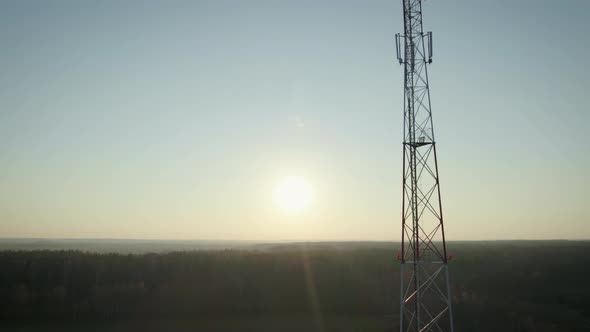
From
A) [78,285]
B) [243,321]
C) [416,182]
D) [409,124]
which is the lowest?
[243,321]

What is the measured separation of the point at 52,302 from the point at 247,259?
36787 millimetres

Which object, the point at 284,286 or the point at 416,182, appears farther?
the point at 284,286

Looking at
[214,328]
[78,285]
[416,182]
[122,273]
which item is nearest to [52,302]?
[78,285]

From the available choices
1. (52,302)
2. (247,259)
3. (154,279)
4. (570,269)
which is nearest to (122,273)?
(154,279)

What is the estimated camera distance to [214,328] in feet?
172

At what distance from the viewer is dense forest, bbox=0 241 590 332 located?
53406mm

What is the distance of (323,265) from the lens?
8412 centimetres

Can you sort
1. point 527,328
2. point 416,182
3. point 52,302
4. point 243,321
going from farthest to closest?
point 52,302 < point 243,321 < point 527,328 < point 416,182

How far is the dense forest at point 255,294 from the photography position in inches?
2103

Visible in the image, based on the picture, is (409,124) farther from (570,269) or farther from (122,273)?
(570,269)

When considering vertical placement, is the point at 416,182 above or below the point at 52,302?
above

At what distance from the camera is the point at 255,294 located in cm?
7212

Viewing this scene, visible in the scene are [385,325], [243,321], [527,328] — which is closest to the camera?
[527,328]

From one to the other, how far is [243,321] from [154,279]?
2345 cm
